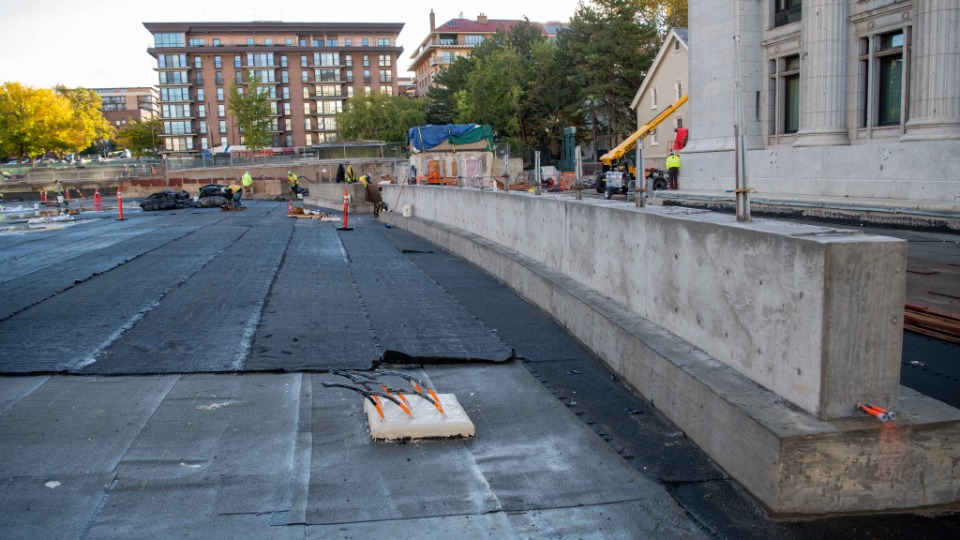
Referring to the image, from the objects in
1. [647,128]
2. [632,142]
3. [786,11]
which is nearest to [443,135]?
[632,142]

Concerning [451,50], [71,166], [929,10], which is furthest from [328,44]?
[929,10]

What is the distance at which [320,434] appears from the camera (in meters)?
5.83

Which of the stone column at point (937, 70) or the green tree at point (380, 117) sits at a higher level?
the green tree at point (380, 117)

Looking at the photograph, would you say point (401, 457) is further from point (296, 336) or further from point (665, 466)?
point (296, 336)

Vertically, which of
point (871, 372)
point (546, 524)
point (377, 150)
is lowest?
point (546, 524)

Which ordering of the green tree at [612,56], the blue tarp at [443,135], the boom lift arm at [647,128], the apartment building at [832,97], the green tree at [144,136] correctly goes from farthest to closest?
Answer: the green tree at [144,136] < the green tree at [612,56] < the boom lift arm at [647,128] < the blue tarp at [443,135] < the apartment building at [832,97]

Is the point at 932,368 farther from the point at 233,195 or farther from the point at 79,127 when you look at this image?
the point at 79,127

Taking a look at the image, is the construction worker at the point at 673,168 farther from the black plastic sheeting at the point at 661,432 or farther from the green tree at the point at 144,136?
the green tree at the point at 144,136

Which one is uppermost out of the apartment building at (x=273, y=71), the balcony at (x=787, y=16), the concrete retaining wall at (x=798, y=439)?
the apartment building at (x=273, y=71)

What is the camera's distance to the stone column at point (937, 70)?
19.8 m

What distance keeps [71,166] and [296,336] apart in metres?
83.4

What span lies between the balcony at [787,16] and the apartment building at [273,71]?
329ft

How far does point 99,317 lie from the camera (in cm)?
966

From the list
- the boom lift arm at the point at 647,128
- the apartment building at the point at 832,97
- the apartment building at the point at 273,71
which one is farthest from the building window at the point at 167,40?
the apartment building at the point at 832,97
